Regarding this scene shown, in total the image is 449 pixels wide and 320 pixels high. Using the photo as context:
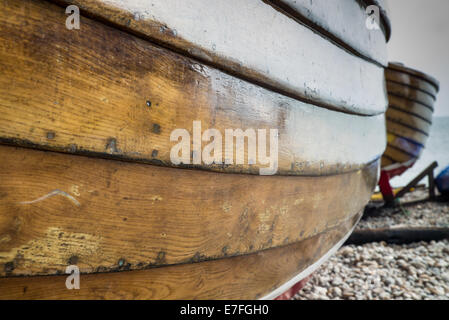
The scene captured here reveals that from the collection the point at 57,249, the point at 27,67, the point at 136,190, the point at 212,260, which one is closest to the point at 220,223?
the point at 212,260

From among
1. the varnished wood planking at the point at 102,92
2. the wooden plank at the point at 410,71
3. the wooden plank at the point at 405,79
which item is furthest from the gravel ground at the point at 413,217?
the varnished wood planking at the point at 102,92

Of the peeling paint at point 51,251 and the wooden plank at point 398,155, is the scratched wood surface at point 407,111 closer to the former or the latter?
the wooden plank at point 398,155

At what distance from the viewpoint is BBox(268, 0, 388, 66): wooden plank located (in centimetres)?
73

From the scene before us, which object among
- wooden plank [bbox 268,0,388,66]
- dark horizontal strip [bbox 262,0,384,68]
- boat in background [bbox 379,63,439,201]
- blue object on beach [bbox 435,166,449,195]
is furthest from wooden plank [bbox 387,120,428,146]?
dark horizontal strip [bbox 262,0,384,68]

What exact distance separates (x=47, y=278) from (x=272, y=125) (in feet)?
1.85

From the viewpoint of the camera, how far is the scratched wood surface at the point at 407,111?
137 inches

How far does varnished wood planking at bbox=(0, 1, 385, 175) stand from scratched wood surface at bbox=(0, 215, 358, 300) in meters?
0.24

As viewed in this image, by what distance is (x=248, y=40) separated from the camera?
0.62 metres

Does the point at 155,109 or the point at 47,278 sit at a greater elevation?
the point at 155,109

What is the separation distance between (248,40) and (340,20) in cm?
48

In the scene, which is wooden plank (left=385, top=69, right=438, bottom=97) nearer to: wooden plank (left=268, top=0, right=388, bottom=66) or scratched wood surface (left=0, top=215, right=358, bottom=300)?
wooden plank (left=268, top=0, right=388, bottom=66)

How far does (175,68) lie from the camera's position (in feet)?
1.70

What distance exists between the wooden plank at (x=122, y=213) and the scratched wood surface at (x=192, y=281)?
44 mm
